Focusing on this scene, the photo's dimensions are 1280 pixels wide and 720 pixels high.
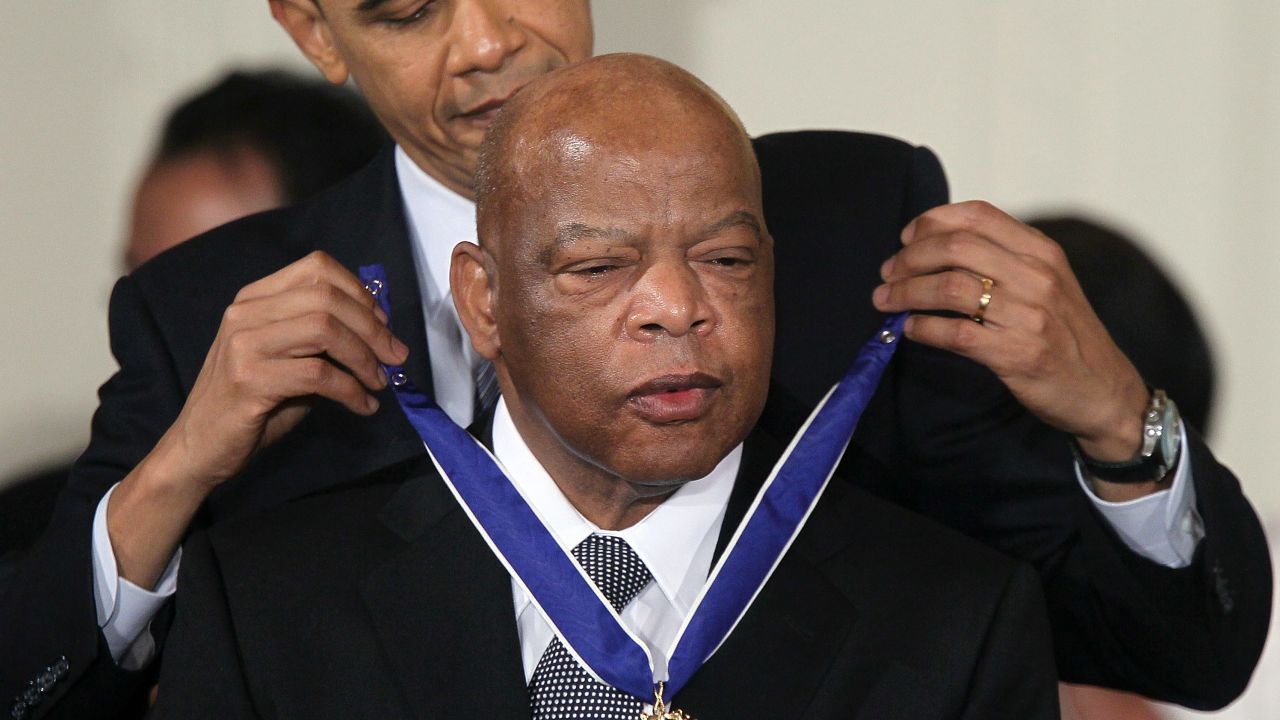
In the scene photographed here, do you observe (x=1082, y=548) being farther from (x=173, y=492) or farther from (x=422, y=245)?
(x=173, y=492)

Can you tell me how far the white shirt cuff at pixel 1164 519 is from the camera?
2.15 m

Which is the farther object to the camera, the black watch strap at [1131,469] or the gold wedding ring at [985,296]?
the black watch strap at [1131,469]

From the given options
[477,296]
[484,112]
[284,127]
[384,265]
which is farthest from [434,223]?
[284,127]

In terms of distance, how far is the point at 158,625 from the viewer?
7.39ft

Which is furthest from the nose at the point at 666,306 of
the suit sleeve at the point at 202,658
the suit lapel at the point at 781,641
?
the suit sleeve at the point at 202,658

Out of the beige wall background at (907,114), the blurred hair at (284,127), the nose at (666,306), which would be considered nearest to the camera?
the nose at (666,306)

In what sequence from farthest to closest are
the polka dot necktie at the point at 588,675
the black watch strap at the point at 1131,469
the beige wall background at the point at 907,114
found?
the beige wall background at the point at 907,114 → the black watch strap at the point at 1131,469 → the polka dot necktie at the point at 588,675

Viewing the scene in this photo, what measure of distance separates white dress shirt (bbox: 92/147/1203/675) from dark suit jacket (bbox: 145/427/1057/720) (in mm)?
69

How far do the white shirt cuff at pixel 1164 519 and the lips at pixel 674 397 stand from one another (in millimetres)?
653

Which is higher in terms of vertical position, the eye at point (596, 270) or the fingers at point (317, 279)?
the eye at point (596, 270)

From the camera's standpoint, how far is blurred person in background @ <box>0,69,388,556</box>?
10.9 feet

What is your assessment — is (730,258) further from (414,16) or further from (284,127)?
(284,127)

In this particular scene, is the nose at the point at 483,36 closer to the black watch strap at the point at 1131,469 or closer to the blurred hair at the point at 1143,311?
the black watch strap at the point at 1131,469

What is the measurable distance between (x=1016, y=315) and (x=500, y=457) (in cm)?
58
